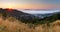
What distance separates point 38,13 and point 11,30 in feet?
14.6

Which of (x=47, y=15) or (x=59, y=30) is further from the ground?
(x=59, y=30)

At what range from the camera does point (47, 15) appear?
11.4m

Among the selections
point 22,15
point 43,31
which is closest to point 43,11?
point 22,15

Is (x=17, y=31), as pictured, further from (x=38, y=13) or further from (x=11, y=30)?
(x=38, y=13)

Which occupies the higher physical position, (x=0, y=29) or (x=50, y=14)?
(x=0, y=29)

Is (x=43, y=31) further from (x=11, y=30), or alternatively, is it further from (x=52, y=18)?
(x=52, y=18)

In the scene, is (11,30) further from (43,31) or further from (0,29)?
(43,31)

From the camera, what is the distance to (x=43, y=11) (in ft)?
37.0

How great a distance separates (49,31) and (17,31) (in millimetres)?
1033

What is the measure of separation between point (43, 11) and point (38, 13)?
41 centimetres

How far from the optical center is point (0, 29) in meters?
6.60

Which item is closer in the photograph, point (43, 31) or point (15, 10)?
point (43, 31)

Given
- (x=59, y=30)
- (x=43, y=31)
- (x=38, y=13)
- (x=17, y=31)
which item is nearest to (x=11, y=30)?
(x=17, y=31)

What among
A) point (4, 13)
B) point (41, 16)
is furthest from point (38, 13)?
point (4, 13)
